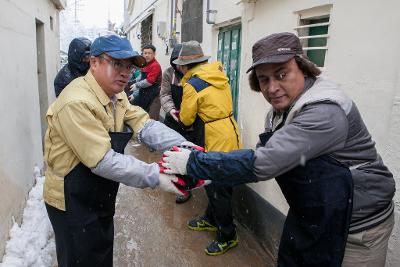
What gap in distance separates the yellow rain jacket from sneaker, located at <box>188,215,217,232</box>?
1.03m

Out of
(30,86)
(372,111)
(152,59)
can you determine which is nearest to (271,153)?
(372,111)

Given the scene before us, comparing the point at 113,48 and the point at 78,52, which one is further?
the point at 78,52

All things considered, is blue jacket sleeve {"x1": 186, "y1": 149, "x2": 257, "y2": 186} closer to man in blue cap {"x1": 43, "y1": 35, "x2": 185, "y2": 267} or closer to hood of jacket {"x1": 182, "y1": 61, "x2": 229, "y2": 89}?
man in blue cap {"x1": 43, "y1": 35, "x2": 185, "y2": 267}

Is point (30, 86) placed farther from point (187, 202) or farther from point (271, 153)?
point (271, 153)

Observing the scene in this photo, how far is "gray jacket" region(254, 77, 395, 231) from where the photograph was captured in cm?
150

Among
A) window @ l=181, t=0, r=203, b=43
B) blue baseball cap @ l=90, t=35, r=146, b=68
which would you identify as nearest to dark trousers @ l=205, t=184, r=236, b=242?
blue baseball cap @ l=90, t=35, r=146, b=68

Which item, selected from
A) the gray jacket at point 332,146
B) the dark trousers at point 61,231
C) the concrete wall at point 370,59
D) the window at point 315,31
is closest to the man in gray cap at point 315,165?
the gray jacket at point 332,146

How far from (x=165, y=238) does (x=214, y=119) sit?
150 centimetres

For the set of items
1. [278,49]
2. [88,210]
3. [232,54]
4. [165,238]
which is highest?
[232,54]

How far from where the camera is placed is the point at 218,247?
3.61m

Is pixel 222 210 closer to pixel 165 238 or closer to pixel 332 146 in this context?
pixel 165 238

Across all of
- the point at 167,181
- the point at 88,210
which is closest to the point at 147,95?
the point at 88,210

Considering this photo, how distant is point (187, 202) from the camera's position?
15.8 feet

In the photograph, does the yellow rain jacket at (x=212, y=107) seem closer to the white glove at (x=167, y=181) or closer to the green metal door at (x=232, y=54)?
the green metal door at (x=232, y=54)
